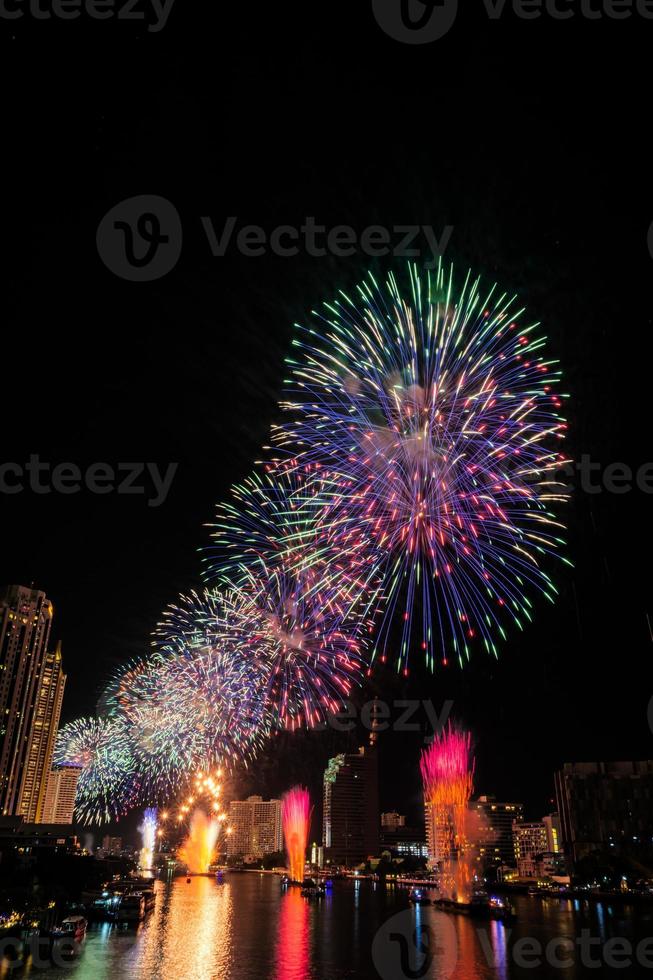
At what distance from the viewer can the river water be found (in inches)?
1463

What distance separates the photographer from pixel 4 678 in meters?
121

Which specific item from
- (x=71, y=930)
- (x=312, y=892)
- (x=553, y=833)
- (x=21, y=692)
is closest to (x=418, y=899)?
(x=312, y=892)

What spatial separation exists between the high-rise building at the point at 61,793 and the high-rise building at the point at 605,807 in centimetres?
11346

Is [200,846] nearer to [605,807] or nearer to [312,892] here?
[312,892]

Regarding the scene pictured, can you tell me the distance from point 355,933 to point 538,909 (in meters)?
38.4

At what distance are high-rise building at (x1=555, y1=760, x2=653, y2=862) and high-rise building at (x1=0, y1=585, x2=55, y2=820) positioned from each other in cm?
10654

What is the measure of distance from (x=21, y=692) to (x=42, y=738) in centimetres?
1926

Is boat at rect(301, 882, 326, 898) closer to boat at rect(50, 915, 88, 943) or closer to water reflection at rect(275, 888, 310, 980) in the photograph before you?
water reflection at rect(275, 888, 310, 980)

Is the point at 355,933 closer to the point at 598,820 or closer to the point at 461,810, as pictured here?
the point at 461,810

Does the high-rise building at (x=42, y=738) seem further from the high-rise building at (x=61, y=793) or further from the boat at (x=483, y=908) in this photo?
the boat at (x=483, y=908)

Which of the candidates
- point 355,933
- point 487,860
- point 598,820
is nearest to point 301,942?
point 355,933

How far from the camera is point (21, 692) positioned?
404 feet

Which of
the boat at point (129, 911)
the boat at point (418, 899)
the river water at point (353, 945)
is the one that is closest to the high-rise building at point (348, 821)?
the boat at point (418, 899)

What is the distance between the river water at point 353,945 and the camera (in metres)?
37.2
